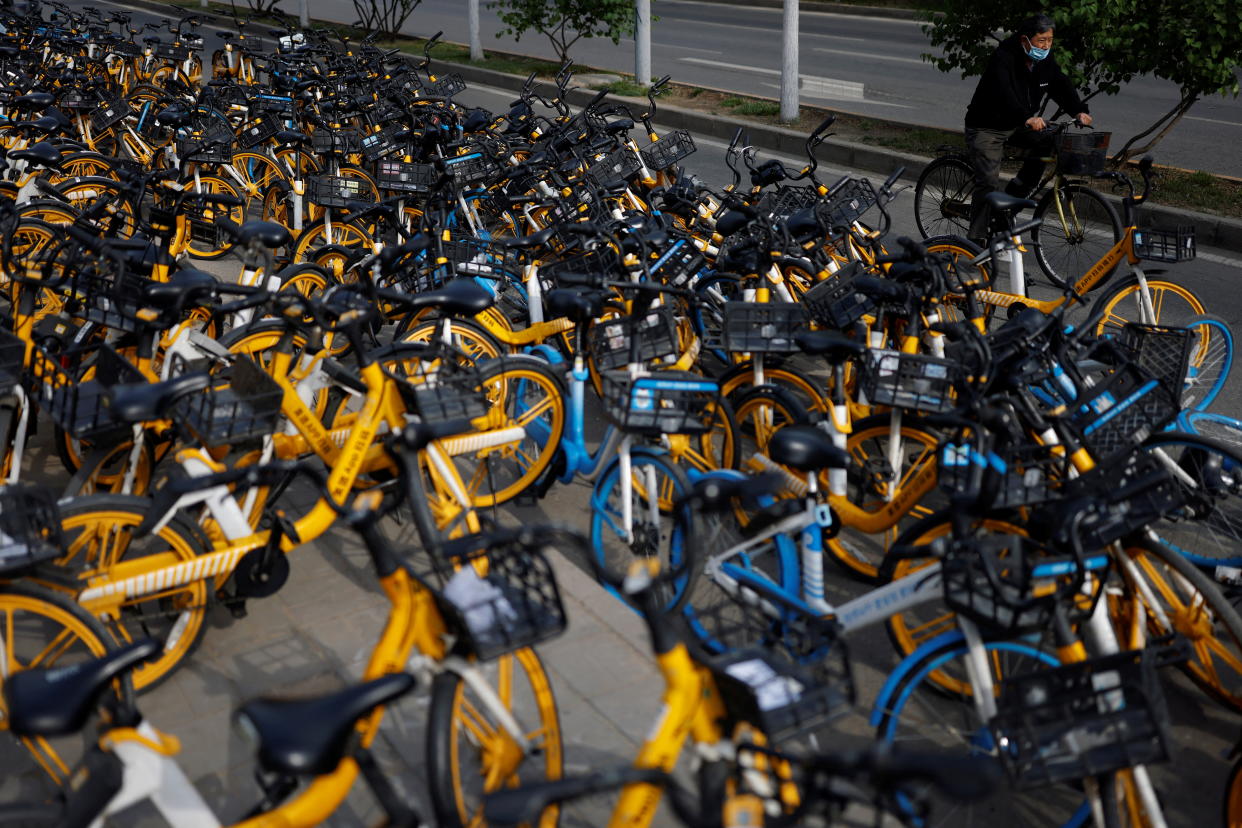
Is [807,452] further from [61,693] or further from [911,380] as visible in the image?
[61,693]

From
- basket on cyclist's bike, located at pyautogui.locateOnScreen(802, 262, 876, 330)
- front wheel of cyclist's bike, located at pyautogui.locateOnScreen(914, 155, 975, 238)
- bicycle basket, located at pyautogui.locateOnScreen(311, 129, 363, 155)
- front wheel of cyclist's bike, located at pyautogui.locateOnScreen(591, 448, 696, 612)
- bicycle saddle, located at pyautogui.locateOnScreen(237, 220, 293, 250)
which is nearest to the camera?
front wheel of cyclist's bike, located at pyautogui.locateOnScreen(591, 448, 696, 612)

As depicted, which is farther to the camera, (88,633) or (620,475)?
(620,475)

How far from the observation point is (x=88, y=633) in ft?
10.3

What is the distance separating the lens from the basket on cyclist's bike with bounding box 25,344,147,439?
373 centimetres

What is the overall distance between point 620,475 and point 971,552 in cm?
144

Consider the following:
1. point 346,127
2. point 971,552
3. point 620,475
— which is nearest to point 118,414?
point 620,475

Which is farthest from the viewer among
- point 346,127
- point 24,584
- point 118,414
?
point 346,127

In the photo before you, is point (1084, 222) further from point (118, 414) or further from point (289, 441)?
point (118, 414)

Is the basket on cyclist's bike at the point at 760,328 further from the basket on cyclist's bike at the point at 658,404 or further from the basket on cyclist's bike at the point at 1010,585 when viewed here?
the basket on cyclist's bike at the point at 1010,585

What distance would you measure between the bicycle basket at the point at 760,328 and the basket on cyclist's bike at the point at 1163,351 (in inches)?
52.1

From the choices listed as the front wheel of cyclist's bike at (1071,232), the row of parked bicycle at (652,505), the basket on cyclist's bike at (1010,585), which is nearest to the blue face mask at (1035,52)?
the front wheel of cyclist's bike at (1071,232)

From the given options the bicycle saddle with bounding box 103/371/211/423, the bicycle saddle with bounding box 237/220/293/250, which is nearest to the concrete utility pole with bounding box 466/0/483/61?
the bicycle saddle with bounding box 237/220/293/250

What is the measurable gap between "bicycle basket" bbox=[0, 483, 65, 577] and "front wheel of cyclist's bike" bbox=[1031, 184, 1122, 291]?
19.4 ft

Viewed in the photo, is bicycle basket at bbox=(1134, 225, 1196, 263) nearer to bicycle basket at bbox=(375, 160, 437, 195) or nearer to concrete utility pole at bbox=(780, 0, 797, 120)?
bicycle basket at bbox=(375, 160, 437, 195)
